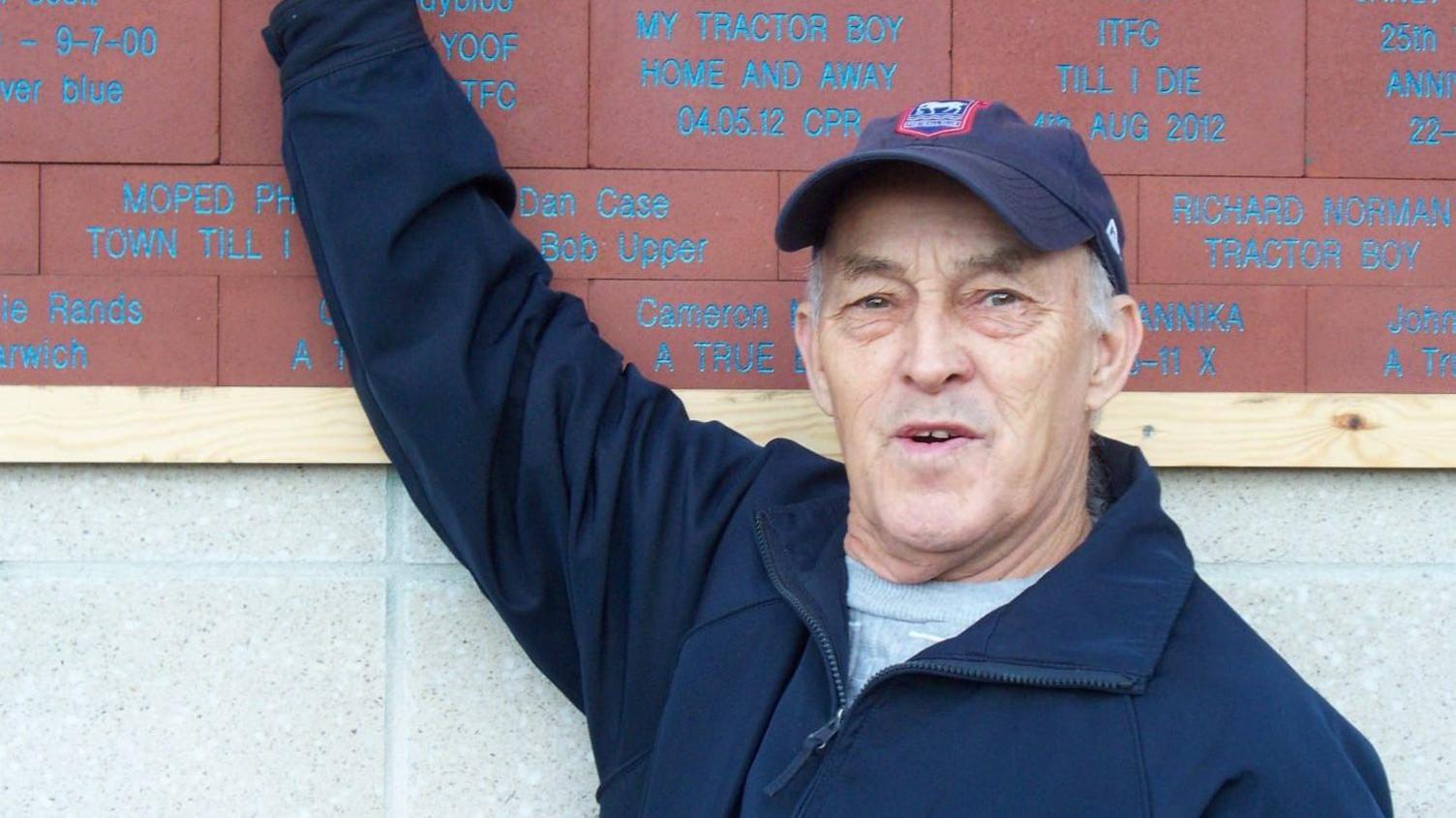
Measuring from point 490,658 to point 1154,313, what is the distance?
1.19 metres

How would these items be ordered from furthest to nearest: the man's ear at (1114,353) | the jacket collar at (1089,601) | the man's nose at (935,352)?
the man's ear at (1114,353) → the man's nose at (935,352) → the jacket collar at (1089,601)

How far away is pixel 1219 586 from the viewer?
7.18 feet

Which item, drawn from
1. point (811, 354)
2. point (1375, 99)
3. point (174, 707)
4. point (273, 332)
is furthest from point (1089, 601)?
point (174, 707)

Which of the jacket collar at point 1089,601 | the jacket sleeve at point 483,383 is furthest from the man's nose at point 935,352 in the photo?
the jacket sleeve at point 483,383

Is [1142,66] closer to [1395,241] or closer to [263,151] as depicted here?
[1395,241]

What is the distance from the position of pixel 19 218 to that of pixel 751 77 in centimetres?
115

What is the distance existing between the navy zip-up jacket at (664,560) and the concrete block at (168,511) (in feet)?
0.83

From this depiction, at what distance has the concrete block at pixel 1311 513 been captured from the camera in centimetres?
218

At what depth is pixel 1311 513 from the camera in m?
2.18

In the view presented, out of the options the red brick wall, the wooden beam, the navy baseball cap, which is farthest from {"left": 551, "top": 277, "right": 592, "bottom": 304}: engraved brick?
the navy baseball cap

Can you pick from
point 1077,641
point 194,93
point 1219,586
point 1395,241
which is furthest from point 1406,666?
point 194,93

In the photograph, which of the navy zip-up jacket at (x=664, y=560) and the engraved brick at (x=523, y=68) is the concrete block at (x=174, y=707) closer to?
the navy zip-up jacket at (x=664, y=560)

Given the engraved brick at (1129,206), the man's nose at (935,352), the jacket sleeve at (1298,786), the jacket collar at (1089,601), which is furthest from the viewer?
the engraved brick at (1129,206)

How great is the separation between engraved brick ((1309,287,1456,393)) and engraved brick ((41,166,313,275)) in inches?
63.3
